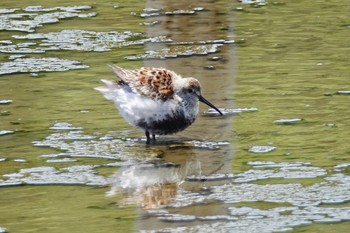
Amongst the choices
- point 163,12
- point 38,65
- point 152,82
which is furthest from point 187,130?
point 163,12

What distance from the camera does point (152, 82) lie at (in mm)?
9625

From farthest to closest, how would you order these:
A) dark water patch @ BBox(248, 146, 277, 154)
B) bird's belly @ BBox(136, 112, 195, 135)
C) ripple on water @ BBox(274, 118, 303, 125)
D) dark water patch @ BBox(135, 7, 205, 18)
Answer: dark water patch @ BBox(135, 7, 205, 18) < ripple on water @ BBox(274, 118, 303, 125) < bird's belly @ BBox(136, 112, 195, 135) < dark water patch @ BBox(248, 146, 277, 154)

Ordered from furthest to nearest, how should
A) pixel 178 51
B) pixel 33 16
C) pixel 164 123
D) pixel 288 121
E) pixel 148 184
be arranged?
pixel 33 16 < pixel 178 51 < pixel 288 121 < pixel 164 123 < pixel 148 184

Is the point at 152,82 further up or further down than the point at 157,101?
further up

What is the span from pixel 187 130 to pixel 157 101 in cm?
53

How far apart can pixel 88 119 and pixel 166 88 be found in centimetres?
92

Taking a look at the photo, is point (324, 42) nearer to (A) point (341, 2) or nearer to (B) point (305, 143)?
(A) point (341, 2)

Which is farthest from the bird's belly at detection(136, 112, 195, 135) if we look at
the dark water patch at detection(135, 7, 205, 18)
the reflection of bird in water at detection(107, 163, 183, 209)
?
the dark water patch at detection(135, 7, 205, 18)

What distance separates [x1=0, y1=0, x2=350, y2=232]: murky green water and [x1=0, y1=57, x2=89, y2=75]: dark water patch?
2cm

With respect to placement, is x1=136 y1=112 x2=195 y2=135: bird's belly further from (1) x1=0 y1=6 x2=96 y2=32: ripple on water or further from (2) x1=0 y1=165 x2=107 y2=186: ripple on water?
(1) x1=0 y1=6 x2=96 y2=32: ripple on water

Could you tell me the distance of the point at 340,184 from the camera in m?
7.95

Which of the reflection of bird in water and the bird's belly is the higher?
the bird's belly

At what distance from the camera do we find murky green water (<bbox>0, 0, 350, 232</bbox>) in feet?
24.8

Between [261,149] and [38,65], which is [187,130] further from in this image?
[38,65]
